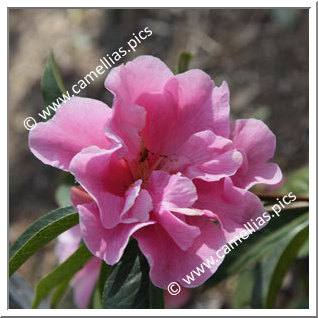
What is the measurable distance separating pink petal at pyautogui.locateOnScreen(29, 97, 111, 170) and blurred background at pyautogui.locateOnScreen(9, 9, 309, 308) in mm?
1570

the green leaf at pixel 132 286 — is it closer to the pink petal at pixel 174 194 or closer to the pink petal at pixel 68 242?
the pink petal at pixel 174 194

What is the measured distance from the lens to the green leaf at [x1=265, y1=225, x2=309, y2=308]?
3.79ft

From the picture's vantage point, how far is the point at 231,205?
85cm

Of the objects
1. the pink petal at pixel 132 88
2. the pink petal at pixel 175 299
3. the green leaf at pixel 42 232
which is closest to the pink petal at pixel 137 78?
the pink petal at pixel 132 88

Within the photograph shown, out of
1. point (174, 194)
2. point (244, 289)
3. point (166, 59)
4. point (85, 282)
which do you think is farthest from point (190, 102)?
point (166, 59)

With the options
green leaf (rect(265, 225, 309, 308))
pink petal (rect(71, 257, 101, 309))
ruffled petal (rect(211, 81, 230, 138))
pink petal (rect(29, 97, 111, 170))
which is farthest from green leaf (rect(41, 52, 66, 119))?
green leaf (rect(265, 225, 309, 308))

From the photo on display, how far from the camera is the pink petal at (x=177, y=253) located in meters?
0.81

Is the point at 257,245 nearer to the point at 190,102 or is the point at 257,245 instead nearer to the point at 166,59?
the point at 190,102

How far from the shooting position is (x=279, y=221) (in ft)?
4.04

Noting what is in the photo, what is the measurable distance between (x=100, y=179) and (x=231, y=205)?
0.21 meters

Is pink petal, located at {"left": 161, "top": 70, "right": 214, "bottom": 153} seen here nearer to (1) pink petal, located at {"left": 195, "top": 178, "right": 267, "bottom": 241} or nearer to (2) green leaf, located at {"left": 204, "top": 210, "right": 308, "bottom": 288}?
(1) pink petal, located at {"left": 195, "top": 178, "right": 267, "bottom": 241}

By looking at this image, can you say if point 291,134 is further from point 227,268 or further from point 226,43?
point 227,268

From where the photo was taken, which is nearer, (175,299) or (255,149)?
(255,149)

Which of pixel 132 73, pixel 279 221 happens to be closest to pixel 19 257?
pixel 132 73
